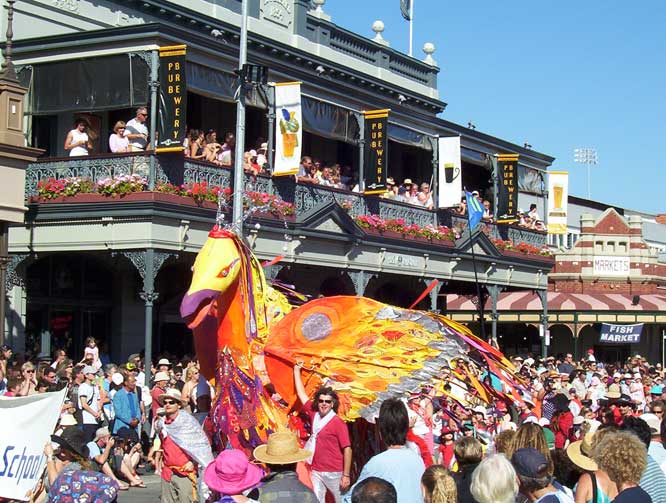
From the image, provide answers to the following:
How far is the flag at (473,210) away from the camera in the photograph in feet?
91.5

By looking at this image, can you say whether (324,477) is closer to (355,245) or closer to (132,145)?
(132,145)

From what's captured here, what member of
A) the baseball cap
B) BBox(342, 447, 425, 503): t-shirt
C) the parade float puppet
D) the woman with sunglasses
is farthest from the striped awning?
the baseball cap

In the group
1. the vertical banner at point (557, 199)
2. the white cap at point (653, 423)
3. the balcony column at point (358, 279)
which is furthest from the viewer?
the vertical banner at point (557, 199)

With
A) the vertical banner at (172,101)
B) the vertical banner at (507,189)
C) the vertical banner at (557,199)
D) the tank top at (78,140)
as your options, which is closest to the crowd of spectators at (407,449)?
the vertical banner at (172,101)

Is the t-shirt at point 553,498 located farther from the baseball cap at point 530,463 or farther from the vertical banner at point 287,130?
the vertical banner at point 287,130

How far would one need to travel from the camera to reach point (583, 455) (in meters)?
7.57

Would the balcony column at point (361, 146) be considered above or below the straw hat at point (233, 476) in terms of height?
above

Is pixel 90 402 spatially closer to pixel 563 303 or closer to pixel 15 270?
pixel 15 270

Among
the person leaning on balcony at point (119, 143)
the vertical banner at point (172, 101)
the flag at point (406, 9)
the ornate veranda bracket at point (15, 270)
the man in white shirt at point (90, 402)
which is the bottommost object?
the man in white shirt at point (90, 402)

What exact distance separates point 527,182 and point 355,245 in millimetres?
9554

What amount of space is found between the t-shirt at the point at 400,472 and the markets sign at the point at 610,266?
4568 cm

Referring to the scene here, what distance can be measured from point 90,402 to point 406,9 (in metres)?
22.1

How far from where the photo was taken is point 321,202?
23.1m

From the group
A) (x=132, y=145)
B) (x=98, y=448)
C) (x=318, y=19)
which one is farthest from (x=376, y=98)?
(x=98, y=448)
